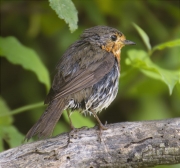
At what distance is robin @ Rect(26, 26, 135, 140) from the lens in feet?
14.8

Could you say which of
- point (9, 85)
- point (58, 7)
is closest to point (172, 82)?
point (58, 7)

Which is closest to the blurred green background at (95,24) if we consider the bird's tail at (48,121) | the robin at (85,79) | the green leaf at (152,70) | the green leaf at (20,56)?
the robin at (85,79)

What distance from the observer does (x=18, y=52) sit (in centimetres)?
494

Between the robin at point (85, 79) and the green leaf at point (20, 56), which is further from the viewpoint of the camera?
the green leaf at point (20, 56)

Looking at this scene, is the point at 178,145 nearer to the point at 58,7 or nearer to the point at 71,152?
the point at 71,152

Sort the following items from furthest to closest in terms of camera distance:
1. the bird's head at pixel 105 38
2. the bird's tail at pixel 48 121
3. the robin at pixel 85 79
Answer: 1. the bird's head at pixel 105 38
2. the robin at pixel 85 79
3. the bird's tail at pixel 48 121

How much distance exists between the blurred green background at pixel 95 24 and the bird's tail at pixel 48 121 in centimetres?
209

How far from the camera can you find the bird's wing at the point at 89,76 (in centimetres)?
454

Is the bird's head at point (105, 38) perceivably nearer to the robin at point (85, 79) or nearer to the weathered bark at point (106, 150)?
the robin at point (85, 79)

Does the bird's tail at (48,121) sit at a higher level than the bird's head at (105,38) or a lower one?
lower

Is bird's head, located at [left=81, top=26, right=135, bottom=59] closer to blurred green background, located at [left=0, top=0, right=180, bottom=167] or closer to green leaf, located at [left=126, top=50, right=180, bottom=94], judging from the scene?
green leaf, located at [left=126, top=50, right=180, bottom=94]

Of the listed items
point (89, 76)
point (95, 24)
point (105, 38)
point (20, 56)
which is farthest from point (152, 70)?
point (95, 24)

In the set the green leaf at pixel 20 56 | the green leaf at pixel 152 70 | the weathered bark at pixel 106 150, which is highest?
the green leaf at pixel 20 56

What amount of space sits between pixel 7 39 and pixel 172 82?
5.41ft
